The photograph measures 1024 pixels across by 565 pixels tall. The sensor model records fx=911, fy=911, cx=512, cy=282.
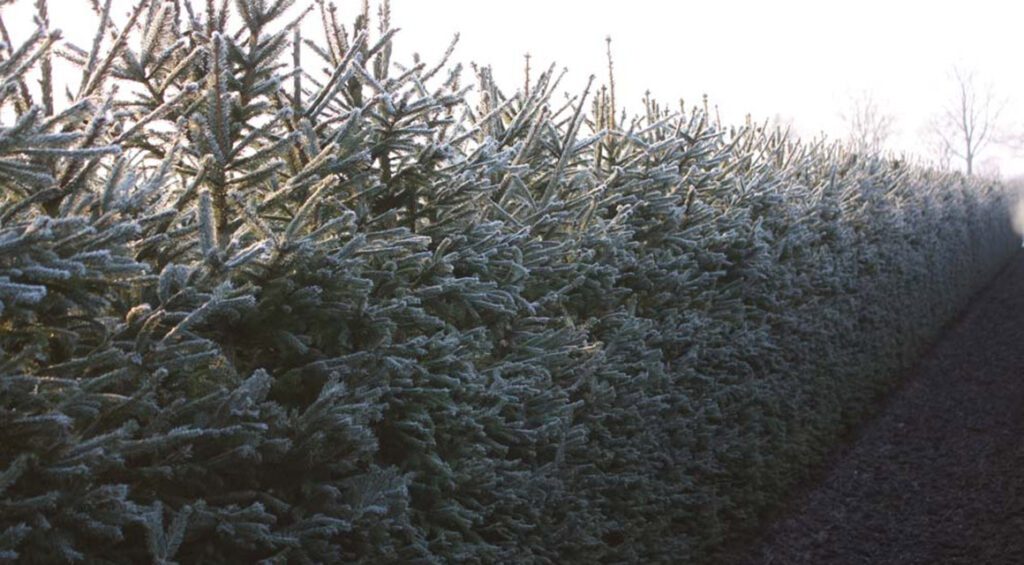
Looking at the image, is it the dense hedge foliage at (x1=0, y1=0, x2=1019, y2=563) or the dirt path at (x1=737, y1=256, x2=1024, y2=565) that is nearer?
the dense hedge foliage at (x1=0, y1=0, x2=1019, y2=563)

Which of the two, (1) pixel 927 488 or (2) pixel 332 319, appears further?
(1) pixel 927 488

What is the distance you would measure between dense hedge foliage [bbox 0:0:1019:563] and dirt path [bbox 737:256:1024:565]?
1.33 m

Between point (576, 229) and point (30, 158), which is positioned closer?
point (30, 158)

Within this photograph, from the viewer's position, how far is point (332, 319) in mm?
2629

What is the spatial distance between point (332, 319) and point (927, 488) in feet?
20.3

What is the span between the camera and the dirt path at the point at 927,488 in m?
5.93

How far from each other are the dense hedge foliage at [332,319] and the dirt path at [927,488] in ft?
4.37

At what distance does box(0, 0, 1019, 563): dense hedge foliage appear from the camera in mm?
2053

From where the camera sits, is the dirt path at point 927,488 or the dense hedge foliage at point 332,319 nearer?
the dense hedge foliage at point 332,319

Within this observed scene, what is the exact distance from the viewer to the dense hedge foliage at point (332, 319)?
2053mm

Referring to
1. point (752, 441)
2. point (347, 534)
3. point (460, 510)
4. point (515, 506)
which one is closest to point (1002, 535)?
point (752, 441)

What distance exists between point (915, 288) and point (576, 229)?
33.1 feet

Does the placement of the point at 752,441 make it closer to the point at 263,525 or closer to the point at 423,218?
the point at 423,218

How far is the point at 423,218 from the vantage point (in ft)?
11.4
